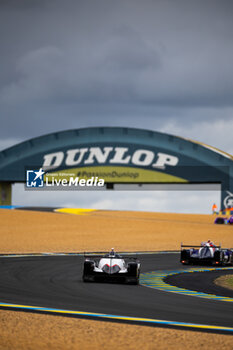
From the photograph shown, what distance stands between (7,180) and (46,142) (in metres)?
7.37

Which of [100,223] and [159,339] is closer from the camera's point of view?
[159,339]

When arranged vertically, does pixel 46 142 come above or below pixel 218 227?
above

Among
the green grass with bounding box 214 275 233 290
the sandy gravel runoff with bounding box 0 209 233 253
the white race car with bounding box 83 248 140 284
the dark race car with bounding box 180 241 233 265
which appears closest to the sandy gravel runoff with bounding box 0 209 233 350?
the sandy gravel runoff with bounding box 0 209 233 253

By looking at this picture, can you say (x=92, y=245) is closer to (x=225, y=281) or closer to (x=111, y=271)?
(x=225, y=281)

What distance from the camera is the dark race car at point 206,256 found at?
109 ft

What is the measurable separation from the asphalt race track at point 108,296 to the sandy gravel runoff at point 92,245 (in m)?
1.83

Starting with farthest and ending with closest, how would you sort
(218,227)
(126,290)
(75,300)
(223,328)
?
(218,227)
(126,290)
(75,300)
(223,328)

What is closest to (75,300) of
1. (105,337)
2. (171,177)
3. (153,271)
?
(105,337)

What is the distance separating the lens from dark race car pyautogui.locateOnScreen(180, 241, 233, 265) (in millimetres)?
33375

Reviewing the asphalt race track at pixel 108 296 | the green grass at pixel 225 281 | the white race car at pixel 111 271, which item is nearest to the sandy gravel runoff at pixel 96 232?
the asphalt race track at pixel 108 296

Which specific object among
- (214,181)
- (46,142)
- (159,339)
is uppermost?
(46,142)

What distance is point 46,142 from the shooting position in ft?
270

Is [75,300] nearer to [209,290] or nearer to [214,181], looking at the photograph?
[209,290]

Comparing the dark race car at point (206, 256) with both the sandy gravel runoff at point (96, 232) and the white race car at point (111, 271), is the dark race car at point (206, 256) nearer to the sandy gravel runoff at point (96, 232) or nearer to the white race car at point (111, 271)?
the white race car at point (111, 271)
